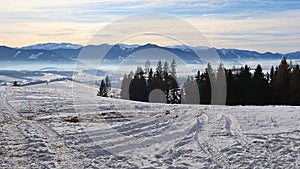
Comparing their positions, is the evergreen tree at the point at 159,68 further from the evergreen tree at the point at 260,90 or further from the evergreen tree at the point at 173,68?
the evergreen tree at the point at 260,90

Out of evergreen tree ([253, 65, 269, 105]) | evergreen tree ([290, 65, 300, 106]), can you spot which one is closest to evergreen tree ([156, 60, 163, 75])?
evergreen tree ([253, 65, 269, 105])

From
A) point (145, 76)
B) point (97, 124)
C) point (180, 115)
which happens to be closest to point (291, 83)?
point (145, 76)

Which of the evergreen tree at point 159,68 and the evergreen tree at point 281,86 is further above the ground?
the evergreen tree at point 159,68

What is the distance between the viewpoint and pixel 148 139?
1614 cm

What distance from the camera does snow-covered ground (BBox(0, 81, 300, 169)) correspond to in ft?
41.9

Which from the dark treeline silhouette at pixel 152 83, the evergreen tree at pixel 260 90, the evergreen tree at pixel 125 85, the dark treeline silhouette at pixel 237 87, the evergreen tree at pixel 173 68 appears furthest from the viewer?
the evergreen tree at pixel 125 85

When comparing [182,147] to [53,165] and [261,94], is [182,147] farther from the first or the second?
[261,94]

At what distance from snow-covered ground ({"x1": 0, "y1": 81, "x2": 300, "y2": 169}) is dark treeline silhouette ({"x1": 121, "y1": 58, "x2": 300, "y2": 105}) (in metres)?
32.6

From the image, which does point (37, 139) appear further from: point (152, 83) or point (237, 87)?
point (152, 83)

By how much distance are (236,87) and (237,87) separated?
0.52 feet

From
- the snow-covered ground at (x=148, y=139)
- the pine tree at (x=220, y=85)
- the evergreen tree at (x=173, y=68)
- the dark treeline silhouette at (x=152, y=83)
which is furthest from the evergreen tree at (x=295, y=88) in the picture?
the snow-covered ground at (x=148, y=139)

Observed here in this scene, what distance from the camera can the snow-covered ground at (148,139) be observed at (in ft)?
41.9

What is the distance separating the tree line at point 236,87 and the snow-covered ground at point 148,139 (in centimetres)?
3274

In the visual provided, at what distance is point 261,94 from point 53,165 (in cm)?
4849
